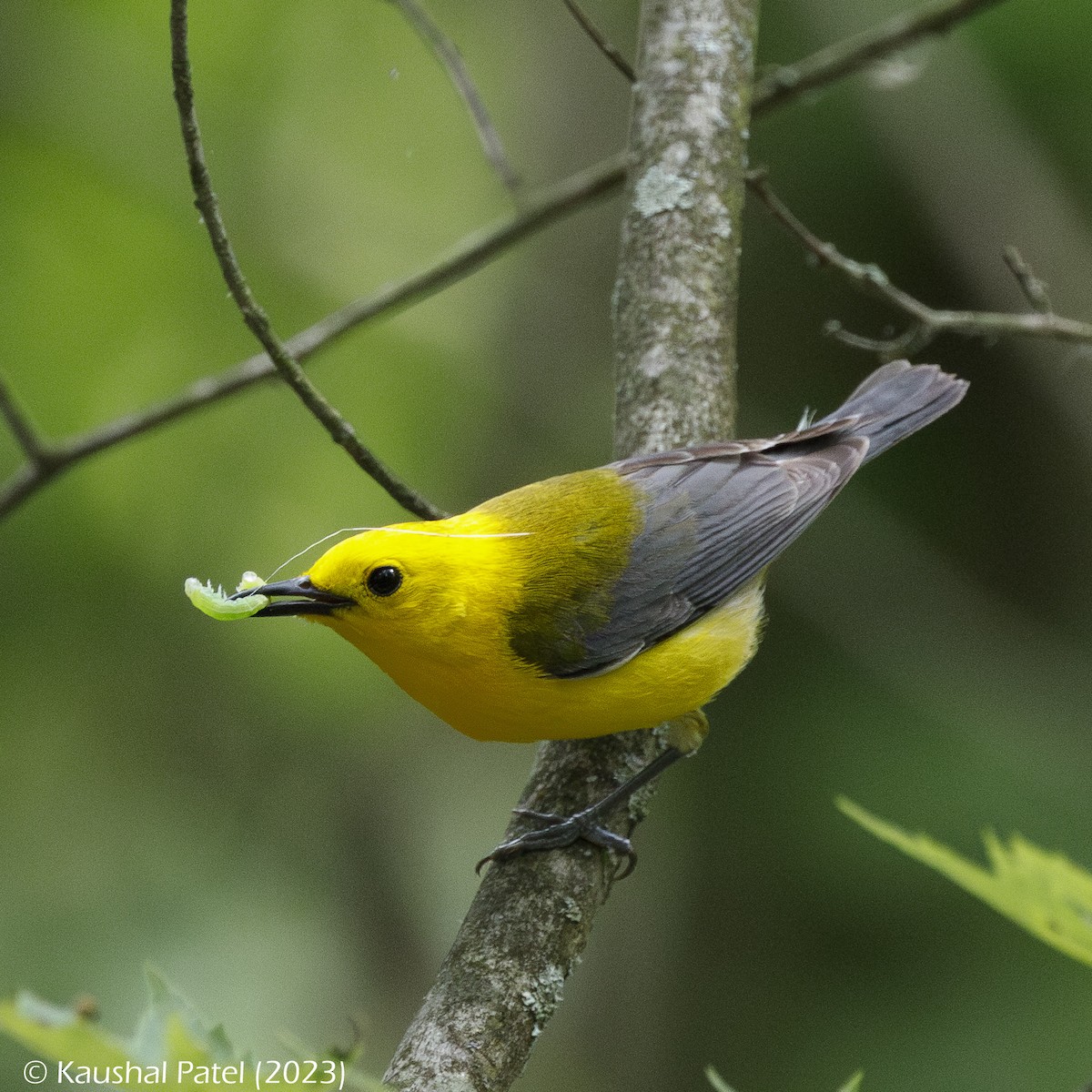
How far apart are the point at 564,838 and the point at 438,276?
6.70 feet

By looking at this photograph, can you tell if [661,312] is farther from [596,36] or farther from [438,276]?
[596,36]

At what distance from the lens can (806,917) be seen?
5.80 metres

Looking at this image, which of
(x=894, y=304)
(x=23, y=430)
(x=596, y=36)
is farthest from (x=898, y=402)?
(x=23, y=430)

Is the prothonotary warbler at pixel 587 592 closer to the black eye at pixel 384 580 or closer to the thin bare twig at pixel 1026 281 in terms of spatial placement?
the black eye at pixel 384 580

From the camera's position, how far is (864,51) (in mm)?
4078

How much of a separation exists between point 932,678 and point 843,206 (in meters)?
2.48

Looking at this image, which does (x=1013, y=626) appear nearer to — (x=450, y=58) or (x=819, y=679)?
(x=819, y=679)

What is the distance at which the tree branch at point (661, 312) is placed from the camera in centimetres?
277

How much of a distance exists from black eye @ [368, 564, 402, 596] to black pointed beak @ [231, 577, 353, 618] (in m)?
0.07

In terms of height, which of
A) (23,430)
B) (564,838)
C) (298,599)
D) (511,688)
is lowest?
(564,838)

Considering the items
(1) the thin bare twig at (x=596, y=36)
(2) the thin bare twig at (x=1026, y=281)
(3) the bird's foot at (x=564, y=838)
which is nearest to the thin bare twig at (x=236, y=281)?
(3) the bird's foot at (x=564, y=838)

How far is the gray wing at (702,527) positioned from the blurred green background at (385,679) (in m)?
2.04

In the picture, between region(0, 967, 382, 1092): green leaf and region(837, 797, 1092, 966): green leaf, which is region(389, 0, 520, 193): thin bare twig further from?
region(0, 967, 382, 1092): green leaf

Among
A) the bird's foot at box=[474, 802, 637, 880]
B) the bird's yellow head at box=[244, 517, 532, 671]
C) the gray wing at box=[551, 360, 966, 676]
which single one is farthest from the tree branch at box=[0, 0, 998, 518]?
the bird's foot at box=[474, 802, 637, 880]
